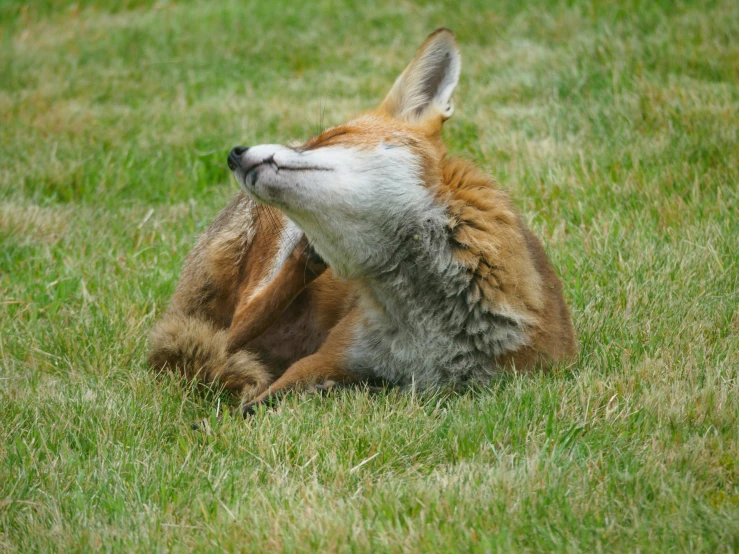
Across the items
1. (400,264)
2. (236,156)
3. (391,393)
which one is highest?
(236,156)

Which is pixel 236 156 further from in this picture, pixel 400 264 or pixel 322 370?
pixel 322 370

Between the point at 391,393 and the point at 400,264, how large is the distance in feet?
1.92

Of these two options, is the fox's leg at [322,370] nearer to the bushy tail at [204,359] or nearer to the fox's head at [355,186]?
the bushy tail at [204,359]

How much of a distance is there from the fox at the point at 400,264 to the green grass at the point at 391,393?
17 cm

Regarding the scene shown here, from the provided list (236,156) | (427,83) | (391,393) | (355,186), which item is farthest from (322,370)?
(427,83)

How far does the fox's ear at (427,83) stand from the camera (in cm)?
435

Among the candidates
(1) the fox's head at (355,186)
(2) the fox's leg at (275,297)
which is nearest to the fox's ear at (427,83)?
(1) the fox's head at (355,186)

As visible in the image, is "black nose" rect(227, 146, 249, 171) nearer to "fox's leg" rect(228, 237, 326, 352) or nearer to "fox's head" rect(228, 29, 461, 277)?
"fox's head" rect(228, 29, 461, 277)

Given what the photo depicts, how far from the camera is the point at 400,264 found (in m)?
3.98

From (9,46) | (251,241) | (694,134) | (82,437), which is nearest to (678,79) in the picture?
(694,134)

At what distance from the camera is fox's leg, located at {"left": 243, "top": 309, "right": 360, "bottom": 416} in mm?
4152

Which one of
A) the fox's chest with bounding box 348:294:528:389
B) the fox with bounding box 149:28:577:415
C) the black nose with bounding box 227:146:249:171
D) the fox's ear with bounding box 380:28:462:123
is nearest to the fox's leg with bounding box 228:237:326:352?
the fox with bounding box 149:28:577:415

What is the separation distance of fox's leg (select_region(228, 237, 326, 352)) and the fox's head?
414 millimetres

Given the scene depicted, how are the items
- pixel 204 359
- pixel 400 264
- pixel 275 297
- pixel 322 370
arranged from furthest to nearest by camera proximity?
pixel 275 297 → pixel 204 359 → pixel 322 370 → pixel 400 264
